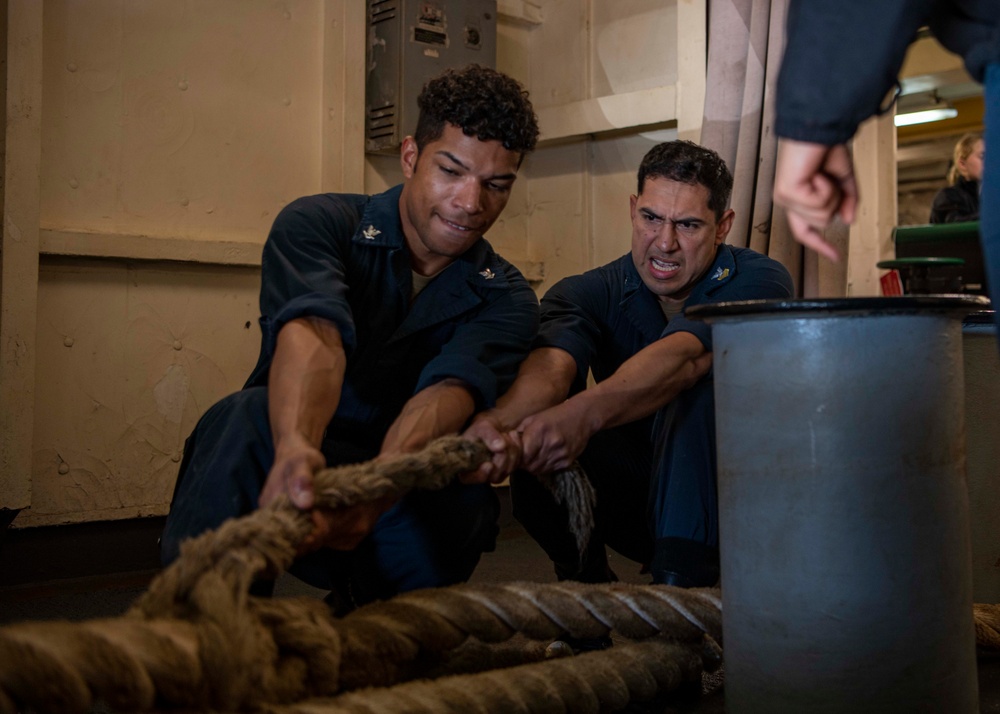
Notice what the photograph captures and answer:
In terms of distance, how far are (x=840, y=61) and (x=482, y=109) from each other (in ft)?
3.07

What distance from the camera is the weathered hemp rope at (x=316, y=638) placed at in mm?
935

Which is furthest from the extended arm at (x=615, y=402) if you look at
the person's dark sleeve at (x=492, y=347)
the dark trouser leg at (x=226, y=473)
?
the dark trouser leg at (x=226, y=473)

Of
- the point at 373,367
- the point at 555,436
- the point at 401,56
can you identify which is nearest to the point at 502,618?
the point at 555,436

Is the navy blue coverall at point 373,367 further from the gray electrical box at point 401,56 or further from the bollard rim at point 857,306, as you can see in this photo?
the gray electrical box at point 401,56

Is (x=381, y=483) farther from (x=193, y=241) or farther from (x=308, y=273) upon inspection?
(x=193, y=241)

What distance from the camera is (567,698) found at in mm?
1403

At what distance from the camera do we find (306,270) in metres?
1.70

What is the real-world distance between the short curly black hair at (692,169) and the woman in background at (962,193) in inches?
118

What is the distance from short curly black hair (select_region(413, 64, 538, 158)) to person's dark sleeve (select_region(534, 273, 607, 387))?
0.41 metres

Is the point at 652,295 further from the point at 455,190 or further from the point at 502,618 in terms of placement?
the point at 502,618

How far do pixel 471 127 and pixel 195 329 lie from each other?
138cm

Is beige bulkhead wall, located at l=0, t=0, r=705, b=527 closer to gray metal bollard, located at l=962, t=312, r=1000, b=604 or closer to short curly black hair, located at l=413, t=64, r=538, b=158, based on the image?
short curly black hair, located at l=413, t=64, r=538, b=158

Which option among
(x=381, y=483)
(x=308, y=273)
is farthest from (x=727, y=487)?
(x=308, y=273)

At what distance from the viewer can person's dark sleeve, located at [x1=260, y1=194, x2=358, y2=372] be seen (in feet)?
5.17
